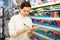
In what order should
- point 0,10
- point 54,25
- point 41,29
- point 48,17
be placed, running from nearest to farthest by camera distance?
point 54,25 → point 48,17 → point 41,29 → point 0,10

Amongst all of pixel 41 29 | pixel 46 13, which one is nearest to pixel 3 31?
pixel 41 29

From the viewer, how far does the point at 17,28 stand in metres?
2.40

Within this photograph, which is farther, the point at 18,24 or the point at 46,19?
the point at 46,19

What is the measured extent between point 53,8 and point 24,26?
1.86 feet

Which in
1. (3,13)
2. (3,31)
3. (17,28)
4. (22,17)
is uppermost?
(22,17)

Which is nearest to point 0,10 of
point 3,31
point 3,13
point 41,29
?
point 3,13

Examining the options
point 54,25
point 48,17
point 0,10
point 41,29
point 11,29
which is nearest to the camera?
point 11,29

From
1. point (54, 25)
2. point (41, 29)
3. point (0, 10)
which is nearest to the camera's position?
point (54, 25)

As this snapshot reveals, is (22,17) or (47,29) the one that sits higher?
(22,17)

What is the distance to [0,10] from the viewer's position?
528cm

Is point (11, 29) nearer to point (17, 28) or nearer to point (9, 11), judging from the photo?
point (17, 28)

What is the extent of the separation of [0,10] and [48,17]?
2.91m

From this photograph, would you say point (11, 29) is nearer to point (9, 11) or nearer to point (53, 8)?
point (53, 8)

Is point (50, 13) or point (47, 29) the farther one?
point (47, 29)
